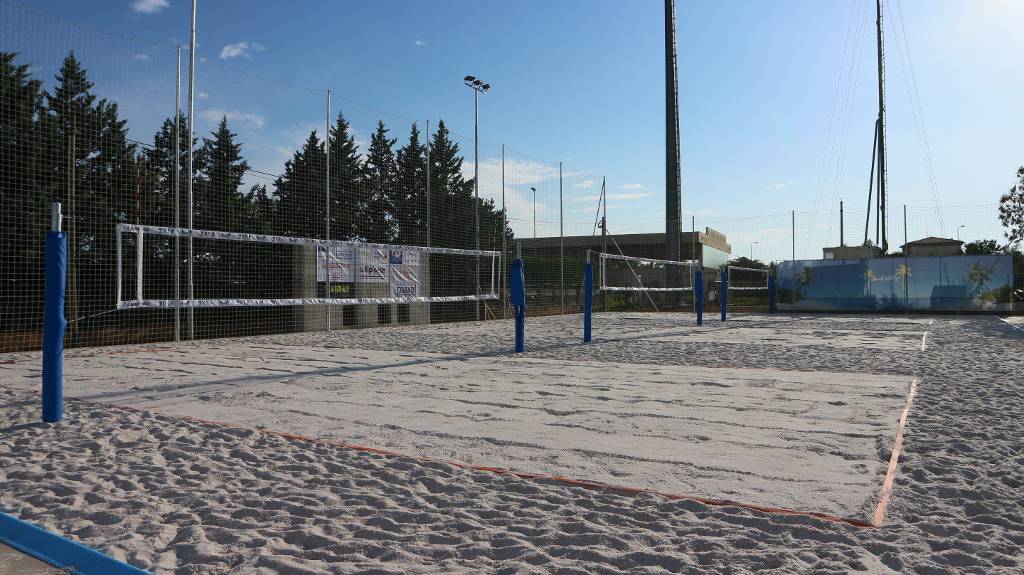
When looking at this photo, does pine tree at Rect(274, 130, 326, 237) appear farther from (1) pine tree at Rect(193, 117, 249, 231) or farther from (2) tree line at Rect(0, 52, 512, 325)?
(1) pine tree at Rect(193, 117, 249, 231)

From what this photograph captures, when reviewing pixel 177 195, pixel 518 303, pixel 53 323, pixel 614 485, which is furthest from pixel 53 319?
pixel 177 195

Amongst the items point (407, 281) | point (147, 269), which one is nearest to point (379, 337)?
point (407, 281)

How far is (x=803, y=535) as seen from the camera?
6.40ft

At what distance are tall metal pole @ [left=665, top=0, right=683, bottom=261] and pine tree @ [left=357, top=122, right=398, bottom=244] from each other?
1024 centimetres

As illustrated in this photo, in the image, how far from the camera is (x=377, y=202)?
1242cm

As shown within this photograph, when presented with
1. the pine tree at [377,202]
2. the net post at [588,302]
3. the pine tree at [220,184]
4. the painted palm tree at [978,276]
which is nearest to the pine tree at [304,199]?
the pine tree at [220,184]

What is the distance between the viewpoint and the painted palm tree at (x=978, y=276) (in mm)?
17703

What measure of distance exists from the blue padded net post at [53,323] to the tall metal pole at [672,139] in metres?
18.3

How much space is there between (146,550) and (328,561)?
54cm

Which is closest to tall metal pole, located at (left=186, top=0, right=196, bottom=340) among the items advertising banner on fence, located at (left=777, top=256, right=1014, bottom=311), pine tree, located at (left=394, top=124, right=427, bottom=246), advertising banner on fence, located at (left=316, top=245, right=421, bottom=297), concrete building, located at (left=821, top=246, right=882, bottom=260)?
advertising banner on fence, located at (left=316, top=245, right=421, bottom=297)

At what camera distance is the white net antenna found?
8.94 metres

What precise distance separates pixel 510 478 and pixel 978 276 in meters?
20.0

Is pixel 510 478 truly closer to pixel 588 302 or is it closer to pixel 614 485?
pixel 614 485

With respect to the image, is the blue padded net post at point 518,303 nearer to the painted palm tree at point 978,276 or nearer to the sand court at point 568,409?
the sand court at point 568,409
